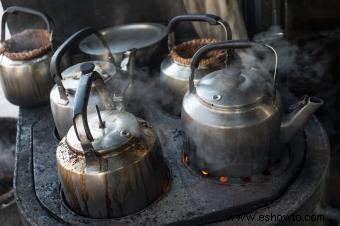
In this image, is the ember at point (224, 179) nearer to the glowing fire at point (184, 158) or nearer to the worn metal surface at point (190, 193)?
the worn metal surface at point (190, 193)

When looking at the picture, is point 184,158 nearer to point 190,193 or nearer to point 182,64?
point 190,193

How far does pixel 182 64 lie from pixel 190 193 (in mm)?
1062

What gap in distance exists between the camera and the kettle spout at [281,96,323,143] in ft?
8.01

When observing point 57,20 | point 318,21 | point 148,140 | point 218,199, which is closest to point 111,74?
point 148,140

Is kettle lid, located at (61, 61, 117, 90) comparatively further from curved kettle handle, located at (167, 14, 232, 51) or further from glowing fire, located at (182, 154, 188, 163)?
glowing fire, located at (182, 154, 188, 163)

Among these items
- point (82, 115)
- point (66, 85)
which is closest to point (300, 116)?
point (82, 115)

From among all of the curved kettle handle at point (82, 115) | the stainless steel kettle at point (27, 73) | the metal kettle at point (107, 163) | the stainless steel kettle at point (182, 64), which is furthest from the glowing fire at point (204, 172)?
the stainless steel kettle at point (27, 73)

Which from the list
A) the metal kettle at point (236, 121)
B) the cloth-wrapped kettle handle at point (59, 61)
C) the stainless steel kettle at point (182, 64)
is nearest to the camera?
the metal kettle at point (236, 121)

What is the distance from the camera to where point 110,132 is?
2.29 meters

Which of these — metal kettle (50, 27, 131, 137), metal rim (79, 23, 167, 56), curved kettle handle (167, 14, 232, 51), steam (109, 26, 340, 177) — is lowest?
steam (109, 26, 340, 177)

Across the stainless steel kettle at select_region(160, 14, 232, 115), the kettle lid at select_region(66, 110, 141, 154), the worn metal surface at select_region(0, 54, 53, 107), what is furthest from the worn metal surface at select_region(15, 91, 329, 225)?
the worn metal surface at select_region(0, 54, 53, 107)

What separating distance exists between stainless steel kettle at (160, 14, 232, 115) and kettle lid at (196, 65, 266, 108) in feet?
1.53

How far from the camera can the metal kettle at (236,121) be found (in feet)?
7.64

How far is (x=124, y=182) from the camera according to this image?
223 centimetres
